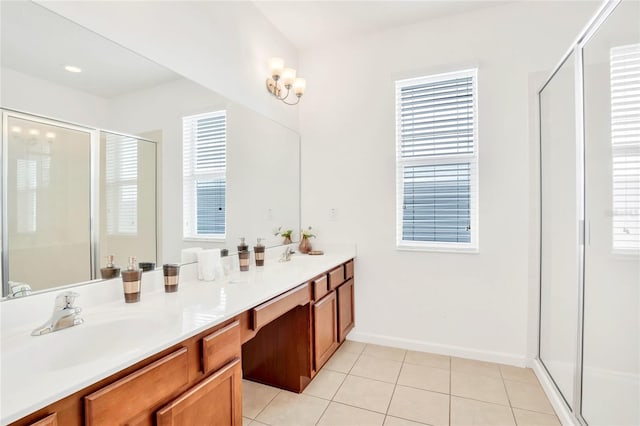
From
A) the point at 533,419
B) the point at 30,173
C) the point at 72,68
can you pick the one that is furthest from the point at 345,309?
the point at 72,68

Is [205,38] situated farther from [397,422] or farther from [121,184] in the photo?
[397,422]

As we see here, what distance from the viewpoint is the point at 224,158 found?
2270 mm

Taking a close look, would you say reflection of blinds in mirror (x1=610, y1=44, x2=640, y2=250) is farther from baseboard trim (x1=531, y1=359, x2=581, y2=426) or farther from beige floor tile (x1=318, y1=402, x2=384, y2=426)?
beige floor tile (x1=318, y1=402, x2=384, y2=426)

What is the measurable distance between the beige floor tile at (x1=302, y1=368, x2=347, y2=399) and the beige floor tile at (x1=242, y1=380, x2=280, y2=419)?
24cm

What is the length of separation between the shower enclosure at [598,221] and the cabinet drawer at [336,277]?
149 centimetres

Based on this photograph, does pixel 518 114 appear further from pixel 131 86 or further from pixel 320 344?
pixel 131 86

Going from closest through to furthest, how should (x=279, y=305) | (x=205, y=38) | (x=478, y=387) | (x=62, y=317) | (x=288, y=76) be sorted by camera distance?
(x=62, y=317) → (x=279, y=305) → (x=205, y=38) → (x=478, y=387) → (x=288, y=76)

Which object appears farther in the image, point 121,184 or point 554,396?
point 554,396

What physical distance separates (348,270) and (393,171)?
98 cm

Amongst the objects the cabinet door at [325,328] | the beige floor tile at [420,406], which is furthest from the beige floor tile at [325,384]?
the beige floor tile at [420,406]

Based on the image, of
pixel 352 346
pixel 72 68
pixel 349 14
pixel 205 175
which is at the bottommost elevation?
pixel 352 346

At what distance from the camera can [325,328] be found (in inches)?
92.6

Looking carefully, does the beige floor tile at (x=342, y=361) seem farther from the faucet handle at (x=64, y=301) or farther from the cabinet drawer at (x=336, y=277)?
the faucet handle at (x=64, y=301)

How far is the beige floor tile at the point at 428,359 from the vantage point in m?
2.54
